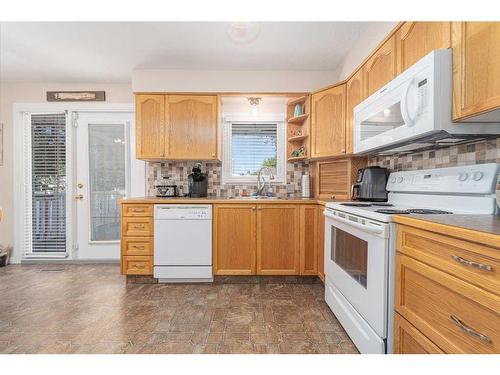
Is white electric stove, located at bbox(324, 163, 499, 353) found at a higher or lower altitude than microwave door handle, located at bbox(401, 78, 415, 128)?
lower

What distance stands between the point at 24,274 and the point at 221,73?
333cm

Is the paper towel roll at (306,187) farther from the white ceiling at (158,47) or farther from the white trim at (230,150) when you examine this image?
the white ceiling at (158,47)

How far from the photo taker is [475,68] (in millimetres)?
1119

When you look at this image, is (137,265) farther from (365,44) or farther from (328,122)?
(365,44)

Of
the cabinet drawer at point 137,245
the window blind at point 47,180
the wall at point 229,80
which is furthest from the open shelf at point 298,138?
the window blind at point 47,180

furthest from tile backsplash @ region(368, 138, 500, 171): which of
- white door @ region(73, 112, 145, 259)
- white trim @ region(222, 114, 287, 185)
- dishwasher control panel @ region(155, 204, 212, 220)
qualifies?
white door @ region(73, 112, 145, 259)

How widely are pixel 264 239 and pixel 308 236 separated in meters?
0.46

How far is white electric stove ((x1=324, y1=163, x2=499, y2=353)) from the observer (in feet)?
4.23

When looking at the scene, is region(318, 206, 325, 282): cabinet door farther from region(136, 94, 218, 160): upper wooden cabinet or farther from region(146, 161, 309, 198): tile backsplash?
region(136, 94, 218, 160): upper wooden cabinet

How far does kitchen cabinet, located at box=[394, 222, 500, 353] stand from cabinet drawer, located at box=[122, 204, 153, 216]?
230cm

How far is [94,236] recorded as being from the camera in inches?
138

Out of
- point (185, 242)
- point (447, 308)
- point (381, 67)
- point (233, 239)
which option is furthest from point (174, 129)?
point (447, 308)
